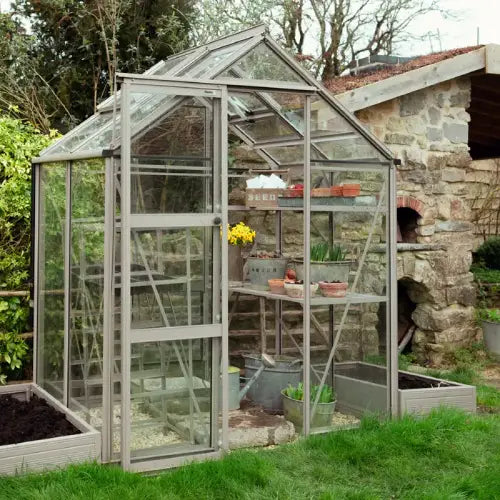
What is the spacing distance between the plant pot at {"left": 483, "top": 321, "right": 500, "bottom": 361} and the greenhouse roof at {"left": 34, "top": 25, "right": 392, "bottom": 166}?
146 inches

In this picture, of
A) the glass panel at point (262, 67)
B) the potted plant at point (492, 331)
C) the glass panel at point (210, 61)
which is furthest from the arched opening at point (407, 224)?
the glass panel at point (210, 61)

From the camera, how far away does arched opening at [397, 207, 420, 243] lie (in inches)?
341

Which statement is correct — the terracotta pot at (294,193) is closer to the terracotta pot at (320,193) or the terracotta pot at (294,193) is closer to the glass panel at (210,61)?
the terracotta pot at (320,193)

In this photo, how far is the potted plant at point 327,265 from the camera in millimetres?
5945

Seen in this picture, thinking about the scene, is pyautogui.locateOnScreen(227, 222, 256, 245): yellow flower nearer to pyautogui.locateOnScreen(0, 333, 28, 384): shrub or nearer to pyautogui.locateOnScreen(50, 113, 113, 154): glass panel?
pyautogui.locateOnScreen(50, 113, 113, 154): glass panel

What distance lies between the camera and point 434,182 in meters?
8.61

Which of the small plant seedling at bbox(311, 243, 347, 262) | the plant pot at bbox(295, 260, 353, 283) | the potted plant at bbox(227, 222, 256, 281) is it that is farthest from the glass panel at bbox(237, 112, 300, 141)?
the plant pot at bbox(295, 260, 353, 283)

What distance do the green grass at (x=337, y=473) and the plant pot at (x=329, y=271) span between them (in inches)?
41.8

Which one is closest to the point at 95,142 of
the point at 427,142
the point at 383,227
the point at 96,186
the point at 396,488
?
the point at 96,186

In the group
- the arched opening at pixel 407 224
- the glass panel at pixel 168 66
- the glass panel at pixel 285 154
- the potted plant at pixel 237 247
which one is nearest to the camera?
the glass panel at pixel 168 66

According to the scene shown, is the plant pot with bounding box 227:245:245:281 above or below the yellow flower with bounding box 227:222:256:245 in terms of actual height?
below

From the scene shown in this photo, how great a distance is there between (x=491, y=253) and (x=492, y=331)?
99.8 inches

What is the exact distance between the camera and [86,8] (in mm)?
10312

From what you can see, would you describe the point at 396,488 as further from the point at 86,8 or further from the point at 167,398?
the point at 86,8
